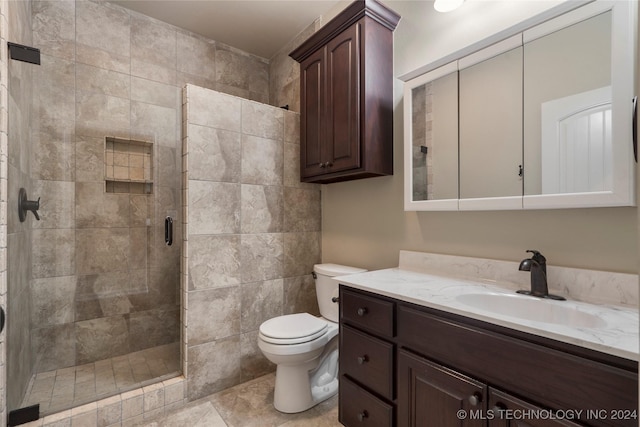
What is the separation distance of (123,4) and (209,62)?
0.72m

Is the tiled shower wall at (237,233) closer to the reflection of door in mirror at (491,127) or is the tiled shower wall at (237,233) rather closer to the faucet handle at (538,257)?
the reflection of door in mirror at (491,127)

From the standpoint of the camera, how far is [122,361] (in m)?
2.05

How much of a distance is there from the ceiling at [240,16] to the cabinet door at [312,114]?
522 mm

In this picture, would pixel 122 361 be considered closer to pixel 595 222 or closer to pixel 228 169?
pixel 228 169

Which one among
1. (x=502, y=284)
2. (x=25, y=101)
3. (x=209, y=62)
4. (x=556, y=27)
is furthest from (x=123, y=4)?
(x=502, y=284)

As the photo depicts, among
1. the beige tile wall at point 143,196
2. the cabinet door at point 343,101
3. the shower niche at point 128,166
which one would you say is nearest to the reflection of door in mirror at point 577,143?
the cabinet door at point 343,101

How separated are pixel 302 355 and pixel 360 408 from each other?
0.42m

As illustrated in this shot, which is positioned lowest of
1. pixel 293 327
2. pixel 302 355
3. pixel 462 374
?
pixel 302 355

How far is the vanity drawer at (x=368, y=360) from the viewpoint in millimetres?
1292

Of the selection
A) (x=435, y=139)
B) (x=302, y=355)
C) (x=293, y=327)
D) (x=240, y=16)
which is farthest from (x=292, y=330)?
(x=240, y=16)

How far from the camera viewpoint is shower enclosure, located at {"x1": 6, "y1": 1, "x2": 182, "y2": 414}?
184 centimetres

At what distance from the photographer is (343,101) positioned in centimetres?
190

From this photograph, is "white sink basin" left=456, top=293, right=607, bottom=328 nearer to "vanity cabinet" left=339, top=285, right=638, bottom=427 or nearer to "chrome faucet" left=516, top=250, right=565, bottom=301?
"chrome faucet" left=516, top=250, right=565, bottom=301

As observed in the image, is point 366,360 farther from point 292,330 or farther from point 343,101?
point 343,101
